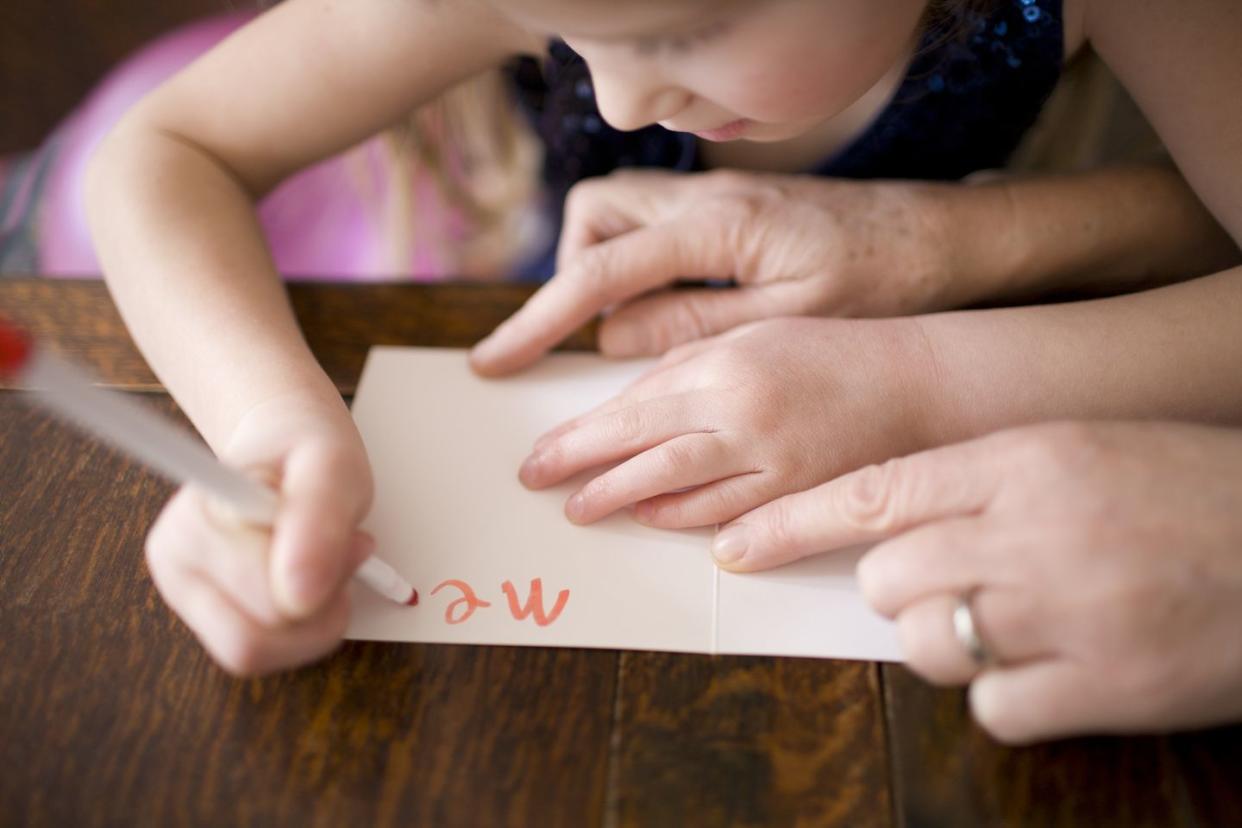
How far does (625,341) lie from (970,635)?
0.93 feet

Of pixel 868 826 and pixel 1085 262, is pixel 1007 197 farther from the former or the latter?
pixel 868 826

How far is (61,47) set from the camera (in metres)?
1.17

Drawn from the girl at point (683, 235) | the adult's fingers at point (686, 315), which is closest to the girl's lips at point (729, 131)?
the girl at point (683, 235)

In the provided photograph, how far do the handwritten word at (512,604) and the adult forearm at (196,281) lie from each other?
12 centimetres

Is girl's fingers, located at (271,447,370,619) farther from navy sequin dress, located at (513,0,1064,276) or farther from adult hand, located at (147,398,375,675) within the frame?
navy sequin dress, located at (513,0,1064,276)

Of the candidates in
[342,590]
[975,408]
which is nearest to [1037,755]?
[975,408]

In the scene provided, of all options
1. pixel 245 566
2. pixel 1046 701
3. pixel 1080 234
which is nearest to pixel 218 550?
pixel 245 566

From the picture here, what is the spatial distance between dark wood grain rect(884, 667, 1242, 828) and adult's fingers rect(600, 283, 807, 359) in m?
0.27

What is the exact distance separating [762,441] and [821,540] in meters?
0.06

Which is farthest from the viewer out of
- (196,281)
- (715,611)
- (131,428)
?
(196,281)

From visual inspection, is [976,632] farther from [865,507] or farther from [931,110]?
[931,110]

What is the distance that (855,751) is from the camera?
1.37 feet

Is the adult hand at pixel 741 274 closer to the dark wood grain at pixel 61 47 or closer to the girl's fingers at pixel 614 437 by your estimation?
the girl's fingers at pixel 614 437

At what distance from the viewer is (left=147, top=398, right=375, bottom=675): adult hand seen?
0.41 meters
